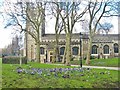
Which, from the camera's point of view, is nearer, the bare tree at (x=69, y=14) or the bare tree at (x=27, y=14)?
the bare tree at (x=69, y=14)

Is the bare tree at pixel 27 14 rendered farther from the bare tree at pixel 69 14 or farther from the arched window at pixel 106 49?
the arched window at pixel 106 49

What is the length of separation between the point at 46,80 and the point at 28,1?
11291mm

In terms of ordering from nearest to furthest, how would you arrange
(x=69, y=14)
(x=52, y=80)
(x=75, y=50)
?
1. (x=52, y=80)
2. (x=69, y=14)
3. (x=75, y=50)

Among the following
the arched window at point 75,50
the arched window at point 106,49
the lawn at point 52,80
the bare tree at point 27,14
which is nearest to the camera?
the lawn at point 52,80

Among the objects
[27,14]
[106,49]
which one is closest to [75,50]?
[106,49]

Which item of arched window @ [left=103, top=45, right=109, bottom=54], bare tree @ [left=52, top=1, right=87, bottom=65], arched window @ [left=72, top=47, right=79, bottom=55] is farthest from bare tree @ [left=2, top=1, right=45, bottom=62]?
arched window @ [left=103, top=45, right=109, bottom=54]

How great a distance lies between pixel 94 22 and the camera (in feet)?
69.2

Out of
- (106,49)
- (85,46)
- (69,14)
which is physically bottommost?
(106,49)

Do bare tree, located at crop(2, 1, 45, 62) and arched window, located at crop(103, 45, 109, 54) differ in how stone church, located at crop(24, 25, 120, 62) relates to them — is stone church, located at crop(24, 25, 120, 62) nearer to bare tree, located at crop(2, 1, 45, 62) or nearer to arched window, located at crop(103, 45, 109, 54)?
arched window, located at crop(103, 45, 109, 54)

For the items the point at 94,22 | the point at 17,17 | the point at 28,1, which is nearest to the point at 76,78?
the point at 28,1

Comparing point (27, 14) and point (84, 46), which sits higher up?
point (27, 14)

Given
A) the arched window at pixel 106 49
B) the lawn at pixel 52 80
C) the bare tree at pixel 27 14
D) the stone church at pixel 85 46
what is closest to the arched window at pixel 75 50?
the stone church at pixel 85 46

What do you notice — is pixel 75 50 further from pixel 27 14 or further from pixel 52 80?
pixel 52 80

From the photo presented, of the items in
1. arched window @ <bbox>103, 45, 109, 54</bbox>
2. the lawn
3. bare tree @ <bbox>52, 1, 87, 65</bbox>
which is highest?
bare tree @ <bbox>52, 1, 87, 65</bbox>
